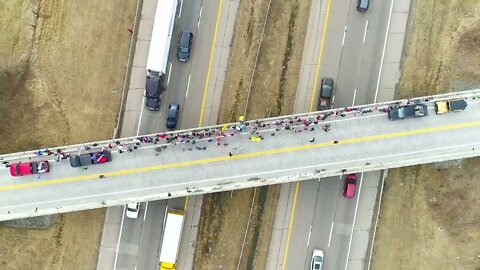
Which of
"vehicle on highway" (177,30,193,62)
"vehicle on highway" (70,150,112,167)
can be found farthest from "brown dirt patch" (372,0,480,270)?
"vehicle on highway" (70,150,112,167)

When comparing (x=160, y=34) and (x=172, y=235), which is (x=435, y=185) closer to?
(x=172, y=235)

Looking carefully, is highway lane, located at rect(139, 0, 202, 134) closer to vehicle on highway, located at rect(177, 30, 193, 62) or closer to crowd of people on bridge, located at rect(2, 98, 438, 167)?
vehicle on highway, located at rect(177, 30, 193, 62)

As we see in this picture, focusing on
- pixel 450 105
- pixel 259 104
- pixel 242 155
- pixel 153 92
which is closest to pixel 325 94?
pixel 259 104

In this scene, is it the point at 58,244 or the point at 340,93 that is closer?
the point at 340,93

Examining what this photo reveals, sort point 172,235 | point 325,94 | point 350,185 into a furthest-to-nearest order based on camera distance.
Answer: point 325,94, point 172,235, point 350,185

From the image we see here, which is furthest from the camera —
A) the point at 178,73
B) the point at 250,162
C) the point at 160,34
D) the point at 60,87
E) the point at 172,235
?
the point at 60,87

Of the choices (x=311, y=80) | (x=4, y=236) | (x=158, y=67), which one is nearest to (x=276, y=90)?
(x=311, y=80)

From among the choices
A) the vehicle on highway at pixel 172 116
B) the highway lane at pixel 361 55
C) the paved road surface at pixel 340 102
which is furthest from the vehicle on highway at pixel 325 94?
the vehicle on highway at pixel 172 116

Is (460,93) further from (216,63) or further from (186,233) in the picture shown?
(186,233)
